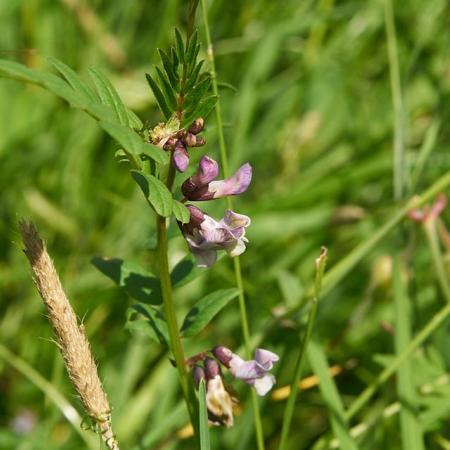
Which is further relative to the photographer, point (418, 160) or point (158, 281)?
point (418, 160)

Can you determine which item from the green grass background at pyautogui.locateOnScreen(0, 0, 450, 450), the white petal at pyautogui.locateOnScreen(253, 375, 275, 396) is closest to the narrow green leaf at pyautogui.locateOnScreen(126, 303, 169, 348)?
the white petal at pyautogui.locateOnScreen(253, 375, 275, 396)

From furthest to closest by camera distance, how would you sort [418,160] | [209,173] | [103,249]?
[103,249] < [418,160] < [209,173]

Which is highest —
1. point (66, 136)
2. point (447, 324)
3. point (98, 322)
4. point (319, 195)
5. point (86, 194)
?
point (66, 136)

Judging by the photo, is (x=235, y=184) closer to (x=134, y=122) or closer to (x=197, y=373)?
(x=134, y=122)

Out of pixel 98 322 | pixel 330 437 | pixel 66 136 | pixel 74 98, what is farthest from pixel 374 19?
pixel 74 98

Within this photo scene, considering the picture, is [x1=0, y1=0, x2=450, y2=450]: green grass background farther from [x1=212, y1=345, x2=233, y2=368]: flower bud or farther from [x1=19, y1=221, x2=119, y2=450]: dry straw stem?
[x1=19, y1=221, x2=119, y2=450]: dry straw stem

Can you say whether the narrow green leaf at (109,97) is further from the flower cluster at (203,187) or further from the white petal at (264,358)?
the white petal at (264,358)

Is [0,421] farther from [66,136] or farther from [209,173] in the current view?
[209,173]

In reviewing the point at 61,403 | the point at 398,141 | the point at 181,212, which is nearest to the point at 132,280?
the point at 181,212
